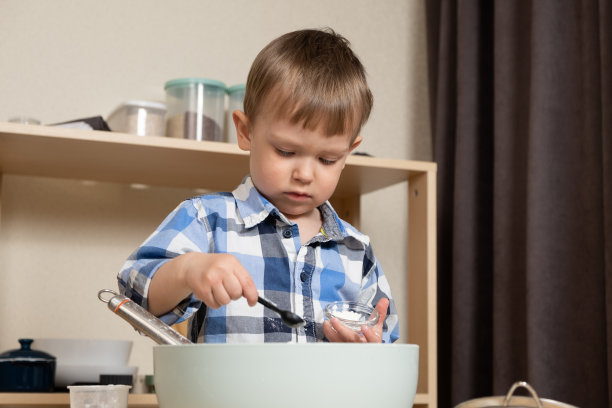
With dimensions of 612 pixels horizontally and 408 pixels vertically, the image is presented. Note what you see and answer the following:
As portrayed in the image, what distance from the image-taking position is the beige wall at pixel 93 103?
1.79 metres

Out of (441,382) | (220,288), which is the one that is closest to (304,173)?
(220,288)

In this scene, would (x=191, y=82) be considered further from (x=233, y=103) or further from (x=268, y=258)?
(x=268, y=258)

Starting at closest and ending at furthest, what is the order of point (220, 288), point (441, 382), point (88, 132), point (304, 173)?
point (220, 288) → point (304, 173) → point (88, 132) → point (441, 382)

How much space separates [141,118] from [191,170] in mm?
169

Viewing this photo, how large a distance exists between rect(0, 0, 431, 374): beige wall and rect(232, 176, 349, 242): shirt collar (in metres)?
0.95

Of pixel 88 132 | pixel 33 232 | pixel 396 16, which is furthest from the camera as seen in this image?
pixel 396 16

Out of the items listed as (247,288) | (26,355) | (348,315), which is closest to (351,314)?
(348,315)

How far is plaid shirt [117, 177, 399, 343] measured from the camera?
902mm

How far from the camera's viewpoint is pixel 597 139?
4.91ft

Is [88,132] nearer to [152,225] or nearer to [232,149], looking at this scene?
[232,149]

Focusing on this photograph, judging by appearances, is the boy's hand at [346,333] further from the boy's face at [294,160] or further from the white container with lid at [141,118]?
the white container with lid at [141,118]

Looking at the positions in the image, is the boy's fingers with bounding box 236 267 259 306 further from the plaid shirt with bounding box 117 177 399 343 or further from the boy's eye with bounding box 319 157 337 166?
the boy's eye with bounding box 319 157 337 166

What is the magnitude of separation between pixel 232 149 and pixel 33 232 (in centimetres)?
62

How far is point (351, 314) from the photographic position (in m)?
0.86
